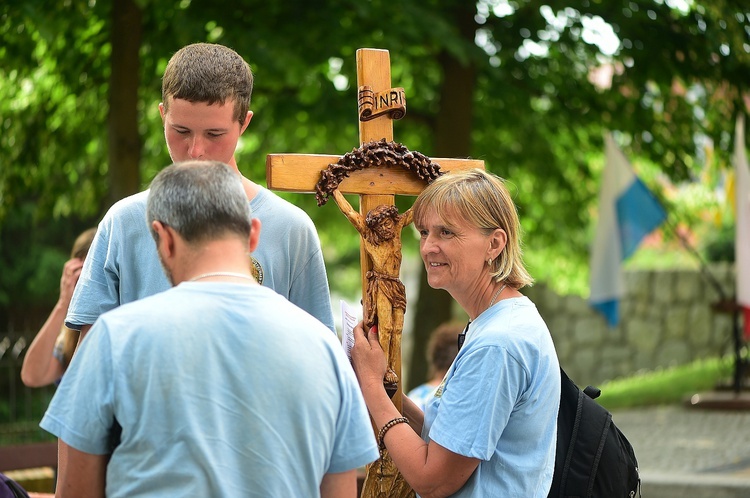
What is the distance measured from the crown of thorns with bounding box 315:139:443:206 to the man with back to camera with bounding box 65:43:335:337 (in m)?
0.52

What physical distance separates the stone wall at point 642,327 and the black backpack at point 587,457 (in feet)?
41.8

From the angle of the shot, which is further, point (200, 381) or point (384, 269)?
point (384, 269)

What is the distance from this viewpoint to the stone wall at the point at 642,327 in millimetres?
15594

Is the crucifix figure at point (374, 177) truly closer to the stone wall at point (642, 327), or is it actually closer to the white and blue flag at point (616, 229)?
the white and blue flag at point (616, 229)

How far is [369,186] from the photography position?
131 inches

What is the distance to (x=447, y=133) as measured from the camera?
906cm

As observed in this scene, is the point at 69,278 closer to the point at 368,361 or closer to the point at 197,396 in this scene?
the point at 368,361

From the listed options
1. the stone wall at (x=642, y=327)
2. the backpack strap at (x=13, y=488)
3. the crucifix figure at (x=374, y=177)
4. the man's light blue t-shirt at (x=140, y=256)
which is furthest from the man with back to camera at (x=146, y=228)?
the stone wall at (x=642, y=327)

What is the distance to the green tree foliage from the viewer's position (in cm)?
752

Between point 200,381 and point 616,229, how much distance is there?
345 inches

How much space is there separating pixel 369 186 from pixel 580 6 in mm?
5374

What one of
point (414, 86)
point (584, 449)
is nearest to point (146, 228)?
point (584, 449)

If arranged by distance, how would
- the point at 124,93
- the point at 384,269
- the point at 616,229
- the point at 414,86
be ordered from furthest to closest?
1. the point at 616,229
2. the point at 414,86
3. the point at 124,93
4. the point at 384,269

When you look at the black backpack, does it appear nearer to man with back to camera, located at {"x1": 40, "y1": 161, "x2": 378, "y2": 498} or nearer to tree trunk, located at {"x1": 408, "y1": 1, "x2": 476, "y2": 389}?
man with back to camera, located at {"x1": 40, "y1": 161, "x2": 378, "y2": 498}
